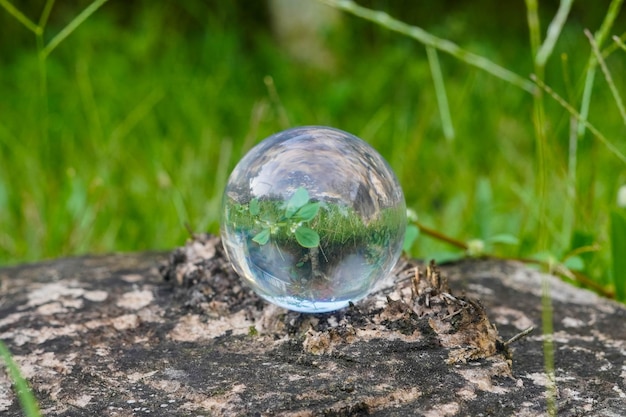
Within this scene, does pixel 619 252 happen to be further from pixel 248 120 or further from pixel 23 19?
pixel 248 120

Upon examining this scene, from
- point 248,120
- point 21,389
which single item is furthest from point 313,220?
point 248,120

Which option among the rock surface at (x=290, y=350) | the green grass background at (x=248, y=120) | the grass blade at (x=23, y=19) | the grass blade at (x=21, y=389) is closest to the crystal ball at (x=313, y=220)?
the rock surface at (x=290, y=350)

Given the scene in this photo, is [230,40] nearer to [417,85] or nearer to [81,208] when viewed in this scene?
[417,85]

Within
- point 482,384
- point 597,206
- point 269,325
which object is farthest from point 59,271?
point 597,206

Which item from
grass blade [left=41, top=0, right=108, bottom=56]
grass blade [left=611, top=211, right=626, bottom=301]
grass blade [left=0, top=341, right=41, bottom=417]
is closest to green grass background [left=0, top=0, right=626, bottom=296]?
grass blade [left=611, top=211, right=626, bottom=301]

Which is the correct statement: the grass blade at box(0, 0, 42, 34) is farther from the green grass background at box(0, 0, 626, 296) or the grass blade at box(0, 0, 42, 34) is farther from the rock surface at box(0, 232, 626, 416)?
the rock surface at box(0, 232, 626, 416)

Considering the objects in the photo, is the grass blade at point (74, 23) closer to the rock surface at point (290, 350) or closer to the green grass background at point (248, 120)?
the green grass background at point (248, 120)
